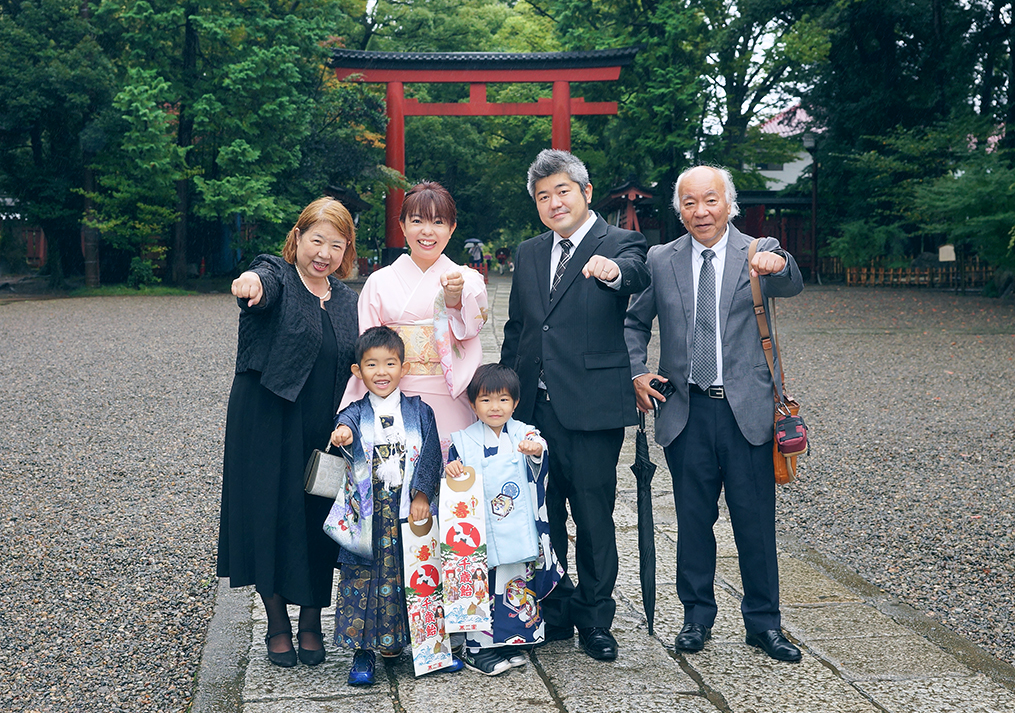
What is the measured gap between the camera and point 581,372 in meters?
3.03

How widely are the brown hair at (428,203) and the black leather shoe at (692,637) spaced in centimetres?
162

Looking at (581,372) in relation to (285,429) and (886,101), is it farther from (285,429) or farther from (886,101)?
(886,101)

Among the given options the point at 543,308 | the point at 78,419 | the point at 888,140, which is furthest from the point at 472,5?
the point at 543,308

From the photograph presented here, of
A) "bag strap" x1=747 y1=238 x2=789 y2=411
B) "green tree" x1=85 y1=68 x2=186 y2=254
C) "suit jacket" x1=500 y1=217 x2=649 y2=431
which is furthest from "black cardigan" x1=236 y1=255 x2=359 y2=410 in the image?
"green tree" x1=85 y1=68 x2=186 y2=254

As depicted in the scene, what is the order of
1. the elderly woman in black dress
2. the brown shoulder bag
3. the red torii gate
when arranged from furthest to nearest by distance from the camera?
the red torii gate → the brown shoulder bag → the elderly woman in black dress

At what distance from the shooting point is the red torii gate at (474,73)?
20891 mm

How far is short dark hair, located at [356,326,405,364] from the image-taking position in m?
2.87

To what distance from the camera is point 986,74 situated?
815 inches

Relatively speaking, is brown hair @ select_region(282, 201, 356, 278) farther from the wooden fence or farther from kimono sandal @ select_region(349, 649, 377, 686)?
the wooden fence

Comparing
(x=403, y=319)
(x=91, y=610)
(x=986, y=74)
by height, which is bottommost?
(x=91, y=610)

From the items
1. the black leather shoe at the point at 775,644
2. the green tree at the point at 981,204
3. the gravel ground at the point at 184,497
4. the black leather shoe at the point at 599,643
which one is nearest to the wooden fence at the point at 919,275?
the green tree at the point at 981,204

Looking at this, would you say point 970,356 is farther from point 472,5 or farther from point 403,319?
point 472,5

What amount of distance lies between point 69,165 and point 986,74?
21842mm

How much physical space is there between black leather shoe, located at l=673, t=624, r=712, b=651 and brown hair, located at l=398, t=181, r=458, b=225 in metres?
1.62
